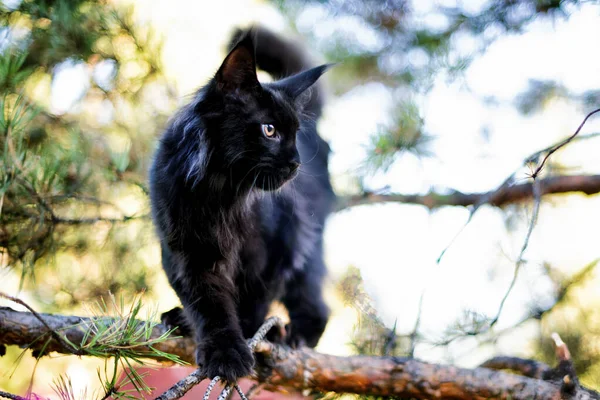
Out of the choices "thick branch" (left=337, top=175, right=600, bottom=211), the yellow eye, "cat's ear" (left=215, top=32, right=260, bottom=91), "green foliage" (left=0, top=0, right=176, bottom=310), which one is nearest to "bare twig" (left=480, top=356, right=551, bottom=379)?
"thick branch" (left=337, top=175, right=600, bottom=211)

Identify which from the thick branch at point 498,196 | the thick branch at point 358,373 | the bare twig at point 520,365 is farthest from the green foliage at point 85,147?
the bare twig at point 520,365

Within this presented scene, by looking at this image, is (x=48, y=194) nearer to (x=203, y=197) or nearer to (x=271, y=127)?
(x=203, y=197)

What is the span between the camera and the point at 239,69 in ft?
4.55

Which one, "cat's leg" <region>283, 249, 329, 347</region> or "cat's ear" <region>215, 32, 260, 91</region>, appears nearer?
"cat's ear" <region>215, 32, 260, 91</region>

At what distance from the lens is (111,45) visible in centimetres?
204

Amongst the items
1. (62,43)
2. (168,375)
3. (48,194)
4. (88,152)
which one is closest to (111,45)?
(62,43)

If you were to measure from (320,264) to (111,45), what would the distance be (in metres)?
1.18

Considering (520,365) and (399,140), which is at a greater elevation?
(399,140)

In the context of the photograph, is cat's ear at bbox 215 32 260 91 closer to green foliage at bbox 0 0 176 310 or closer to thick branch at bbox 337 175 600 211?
green foliage at bbox 0 0 176 310

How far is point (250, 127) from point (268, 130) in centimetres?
5

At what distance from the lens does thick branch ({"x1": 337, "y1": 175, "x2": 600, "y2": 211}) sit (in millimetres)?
1966

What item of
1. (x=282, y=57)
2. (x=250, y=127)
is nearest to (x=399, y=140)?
(x=282, y=57)

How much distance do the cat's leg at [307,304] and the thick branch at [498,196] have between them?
0.39 meters

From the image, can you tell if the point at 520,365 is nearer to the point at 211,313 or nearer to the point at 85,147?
the point at 211,313
